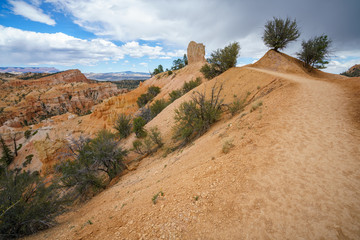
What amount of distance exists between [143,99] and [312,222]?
32.6m

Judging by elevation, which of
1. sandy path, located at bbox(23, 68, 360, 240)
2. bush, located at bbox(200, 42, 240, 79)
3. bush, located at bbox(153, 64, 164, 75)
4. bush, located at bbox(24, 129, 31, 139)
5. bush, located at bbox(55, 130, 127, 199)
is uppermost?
bush, located at bbox(153, 64, 164, 75)

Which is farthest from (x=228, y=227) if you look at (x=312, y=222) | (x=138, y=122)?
(x=138, y=122)

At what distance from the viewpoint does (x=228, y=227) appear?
112 inches

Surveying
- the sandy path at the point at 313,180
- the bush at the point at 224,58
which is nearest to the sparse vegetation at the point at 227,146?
the sandy path at the point at 313,180

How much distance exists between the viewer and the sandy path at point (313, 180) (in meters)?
2.62

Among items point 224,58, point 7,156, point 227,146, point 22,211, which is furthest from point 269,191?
point 7,156

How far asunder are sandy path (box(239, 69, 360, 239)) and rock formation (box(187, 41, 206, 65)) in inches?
1508

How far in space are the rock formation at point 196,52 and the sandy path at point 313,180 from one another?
3830 centimetres

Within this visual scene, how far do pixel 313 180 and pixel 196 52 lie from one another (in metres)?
42.6

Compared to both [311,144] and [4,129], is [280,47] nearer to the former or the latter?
[311,144]

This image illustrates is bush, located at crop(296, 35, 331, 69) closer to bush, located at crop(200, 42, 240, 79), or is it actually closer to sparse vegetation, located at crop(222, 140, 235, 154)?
bush, located at crop(200, 42, 240, 79)

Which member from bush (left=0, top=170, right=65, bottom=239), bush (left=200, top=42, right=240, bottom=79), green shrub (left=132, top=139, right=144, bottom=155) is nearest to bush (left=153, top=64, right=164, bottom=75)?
bush (left=200, top=42, right=240, bottom=79)

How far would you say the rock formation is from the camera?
130 ft

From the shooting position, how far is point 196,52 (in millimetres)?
40344
